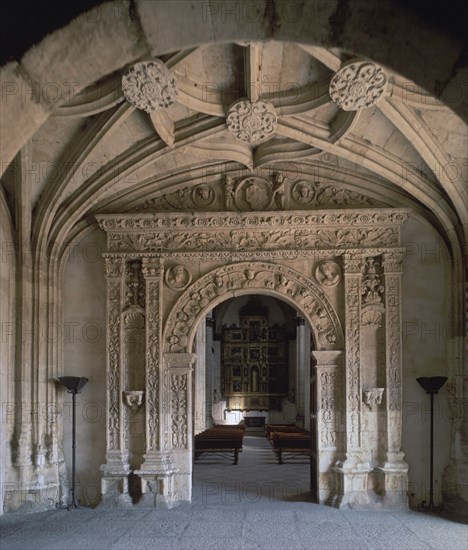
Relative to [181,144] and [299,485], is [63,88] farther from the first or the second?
[299,485]

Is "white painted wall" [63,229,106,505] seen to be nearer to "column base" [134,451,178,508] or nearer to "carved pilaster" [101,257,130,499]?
"carved pilaster" [101,257,130,499]

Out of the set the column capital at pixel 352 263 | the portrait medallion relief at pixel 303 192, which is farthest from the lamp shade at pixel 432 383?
the portrait medallion relief at pixel 303 192

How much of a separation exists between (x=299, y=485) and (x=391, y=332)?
10.0 ft

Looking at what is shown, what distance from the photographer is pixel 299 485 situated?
9992 mm

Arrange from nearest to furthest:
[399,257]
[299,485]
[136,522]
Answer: [136,522], [399,257], [299,485]

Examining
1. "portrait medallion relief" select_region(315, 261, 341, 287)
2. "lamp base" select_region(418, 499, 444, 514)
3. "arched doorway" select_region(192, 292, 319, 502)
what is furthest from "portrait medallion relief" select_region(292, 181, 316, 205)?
"arched doorway" select_region(192, 292, 319, 502)

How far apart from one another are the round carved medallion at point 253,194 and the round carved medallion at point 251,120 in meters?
1.25

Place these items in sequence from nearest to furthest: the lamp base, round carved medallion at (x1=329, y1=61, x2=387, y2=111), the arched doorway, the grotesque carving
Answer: round carved medallion at (x1=329, y1=61, x2=387, y2=111) → the lamp base → the grotesque carving → the arched doorway

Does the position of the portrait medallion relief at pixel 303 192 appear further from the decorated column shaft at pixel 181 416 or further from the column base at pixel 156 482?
the column base at pixel 156 482

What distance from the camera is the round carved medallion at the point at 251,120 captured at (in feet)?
23.5

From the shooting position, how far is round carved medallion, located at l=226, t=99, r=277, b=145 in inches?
282

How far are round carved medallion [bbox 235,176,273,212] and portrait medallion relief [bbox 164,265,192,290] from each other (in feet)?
3.75

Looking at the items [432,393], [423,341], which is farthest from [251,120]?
[432,393]

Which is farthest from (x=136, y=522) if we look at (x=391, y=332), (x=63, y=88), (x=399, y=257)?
(x=63, y=88)
